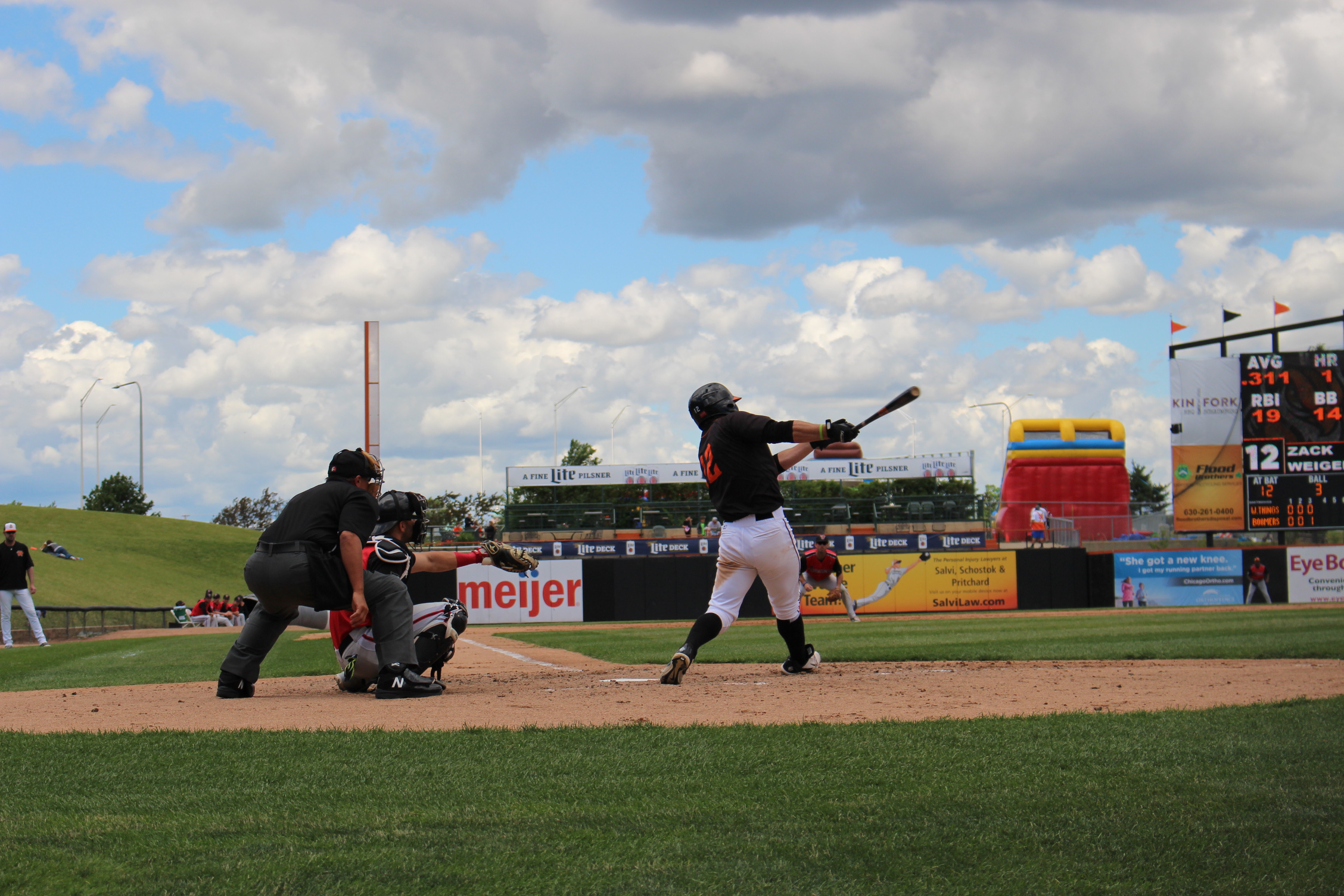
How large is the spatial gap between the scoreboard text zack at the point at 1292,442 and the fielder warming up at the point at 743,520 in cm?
2206

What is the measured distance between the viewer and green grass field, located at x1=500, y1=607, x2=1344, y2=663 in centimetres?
934

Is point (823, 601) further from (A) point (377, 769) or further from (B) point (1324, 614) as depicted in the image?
(A) point (377, 769)

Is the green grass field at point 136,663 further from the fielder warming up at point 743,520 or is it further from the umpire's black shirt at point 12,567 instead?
the fielder warming up at point 743,520

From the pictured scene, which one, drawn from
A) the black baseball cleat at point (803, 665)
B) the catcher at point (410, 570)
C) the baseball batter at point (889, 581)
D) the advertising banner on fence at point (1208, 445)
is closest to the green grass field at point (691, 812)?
the catcher at point (410, 570)

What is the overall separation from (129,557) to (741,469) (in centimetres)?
4464

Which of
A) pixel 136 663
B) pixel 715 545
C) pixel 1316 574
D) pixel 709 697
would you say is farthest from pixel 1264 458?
pixel 136 663

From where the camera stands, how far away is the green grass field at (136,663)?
28.7 feet

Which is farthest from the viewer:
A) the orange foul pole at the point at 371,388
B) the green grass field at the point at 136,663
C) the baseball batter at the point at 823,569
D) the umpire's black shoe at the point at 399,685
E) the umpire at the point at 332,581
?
the baseball batter at the point at 823,569

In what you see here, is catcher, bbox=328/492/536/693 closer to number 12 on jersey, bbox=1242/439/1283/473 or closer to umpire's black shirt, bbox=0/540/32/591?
umpire's black shirt, bbox=0/540/32/591

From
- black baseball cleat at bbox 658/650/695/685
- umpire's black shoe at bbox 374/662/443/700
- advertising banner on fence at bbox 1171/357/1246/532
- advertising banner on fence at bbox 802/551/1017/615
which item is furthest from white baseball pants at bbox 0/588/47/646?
advertising banner on fence at bbox 1171/357/1246/532

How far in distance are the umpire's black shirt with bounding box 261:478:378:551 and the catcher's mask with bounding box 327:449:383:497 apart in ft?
0.65

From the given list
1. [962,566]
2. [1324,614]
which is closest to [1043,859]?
[1324,614]

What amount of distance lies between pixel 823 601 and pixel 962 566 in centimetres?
385

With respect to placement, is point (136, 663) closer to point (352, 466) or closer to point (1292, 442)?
point (352, 466)
